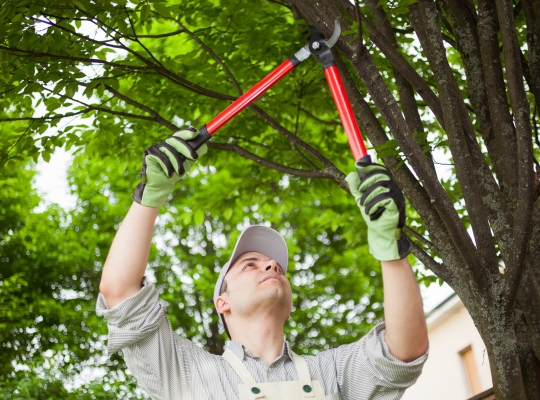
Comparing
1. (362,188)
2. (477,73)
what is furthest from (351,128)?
(477,73)

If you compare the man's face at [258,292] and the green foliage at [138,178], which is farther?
the green foliage at [138,178]

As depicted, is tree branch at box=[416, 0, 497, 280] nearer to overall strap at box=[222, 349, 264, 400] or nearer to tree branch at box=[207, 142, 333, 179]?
tree branch at box=[207, 142, 333, 179]

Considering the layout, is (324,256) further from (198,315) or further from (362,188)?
(362,188)

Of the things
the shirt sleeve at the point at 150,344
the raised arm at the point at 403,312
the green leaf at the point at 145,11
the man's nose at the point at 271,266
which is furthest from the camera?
the green leaf at the point at 145,11

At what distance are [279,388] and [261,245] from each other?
87 cm

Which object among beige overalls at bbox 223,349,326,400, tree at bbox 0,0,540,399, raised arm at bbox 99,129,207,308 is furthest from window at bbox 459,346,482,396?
raised arm at bbox 99,129,207,308

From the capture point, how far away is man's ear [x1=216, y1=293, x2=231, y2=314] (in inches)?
98.3

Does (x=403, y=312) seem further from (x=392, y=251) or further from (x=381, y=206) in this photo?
(x=381, y=206)

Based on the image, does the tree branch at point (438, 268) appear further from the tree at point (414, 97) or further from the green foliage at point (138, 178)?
the green foliage at point (138, 178)

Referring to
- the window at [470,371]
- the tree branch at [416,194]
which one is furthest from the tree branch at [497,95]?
the window at [470,371]

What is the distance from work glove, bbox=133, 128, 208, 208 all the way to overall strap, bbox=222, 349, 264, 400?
702 millimetres

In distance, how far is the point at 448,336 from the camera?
519 inches

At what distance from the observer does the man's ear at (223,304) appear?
8.19 feet

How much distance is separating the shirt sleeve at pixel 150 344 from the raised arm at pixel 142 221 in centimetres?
4
